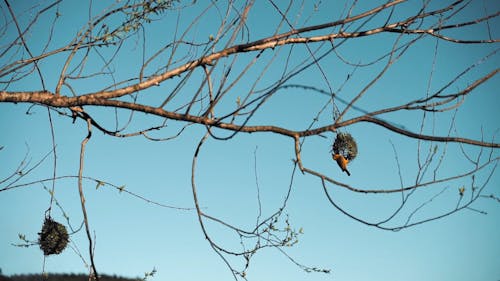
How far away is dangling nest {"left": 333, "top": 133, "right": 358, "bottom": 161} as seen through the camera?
108 inches

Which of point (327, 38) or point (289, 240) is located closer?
point (327, 38)

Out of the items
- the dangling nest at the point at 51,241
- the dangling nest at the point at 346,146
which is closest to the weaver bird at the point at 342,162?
the dangling nest at the point at 346,146

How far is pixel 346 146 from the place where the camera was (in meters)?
2.75

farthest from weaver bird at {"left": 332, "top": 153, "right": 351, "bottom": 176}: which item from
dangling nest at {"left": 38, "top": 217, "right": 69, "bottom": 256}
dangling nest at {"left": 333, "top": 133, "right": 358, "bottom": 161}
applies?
dangling nest at {"left": 38, "top": 217, "right": 69, "bottom": 256}

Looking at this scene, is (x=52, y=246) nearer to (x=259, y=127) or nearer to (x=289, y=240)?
(x=289, y=240)

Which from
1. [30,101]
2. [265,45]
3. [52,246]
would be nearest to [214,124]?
→ [265,45]

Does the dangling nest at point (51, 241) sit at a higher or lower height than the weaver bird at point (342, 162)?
higher

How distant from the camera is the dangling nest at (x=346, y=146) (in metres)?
2.75

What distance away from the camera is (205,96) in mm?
2020

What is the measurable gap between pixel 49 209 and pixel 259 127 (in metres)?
1.64

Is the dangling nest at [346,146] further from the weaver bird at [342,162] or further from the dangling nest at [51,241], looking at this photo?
the dangling nest at [51,241]

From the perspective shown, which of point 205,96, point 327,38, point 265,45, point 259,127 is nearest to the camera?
point 259,127

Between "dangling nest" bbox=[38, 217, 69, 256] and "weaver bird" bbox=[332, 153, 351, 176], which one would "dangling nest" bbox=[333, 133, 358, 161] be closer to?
"weaver bird" bbox=[332, 153, 351, 176]

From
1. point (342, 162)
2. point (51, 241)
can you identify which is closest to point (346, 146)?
point (342, 162)
